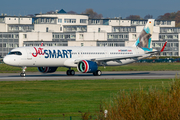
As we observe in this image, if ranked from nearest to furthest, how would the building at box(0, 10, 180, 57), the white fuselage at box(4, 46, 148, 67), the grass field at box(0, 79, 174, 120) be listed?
1. the grass field at box(0, 79, 174, 120)
2. the white fuselage at box(4, 46, 148, 67)
3. the building at box(0, 10, 180, 57)

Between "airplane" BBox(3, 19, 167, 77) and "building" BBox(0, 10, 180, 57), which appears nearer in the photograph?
"airplane" BBox(3, 19, 167, 77)

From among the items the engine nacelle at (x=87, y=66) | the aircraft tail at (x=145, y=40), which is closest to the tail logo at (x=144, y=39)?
the aircraft tail at (x=145, y=40)

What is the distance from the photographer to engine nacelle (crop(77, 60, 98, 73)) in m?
50.6

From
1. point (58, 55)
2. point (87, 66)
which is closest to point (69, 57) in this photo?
point (58, 55)

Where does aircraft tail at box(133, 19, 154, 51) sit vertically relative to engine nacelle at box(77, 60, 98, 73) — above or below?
above

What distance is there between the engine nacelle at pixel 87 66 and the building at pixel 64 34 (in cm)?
8563

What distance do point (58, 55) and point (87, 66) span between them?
15.5 ft

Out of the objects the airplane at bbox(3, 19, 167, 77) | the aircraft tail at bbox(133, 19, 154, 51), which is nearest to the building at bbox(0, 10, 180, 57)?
the aircraft tail at bbox(133, 19, 154, 51)

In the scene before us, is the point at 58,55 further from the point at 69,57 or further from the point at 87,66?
the point at 87,66

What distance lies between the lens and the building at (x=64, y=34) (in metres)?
143

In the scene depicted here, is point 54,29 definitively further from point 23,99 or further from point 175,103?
point 175,103

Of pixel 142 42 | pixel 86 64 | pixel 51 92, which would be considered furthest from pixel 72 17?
pixel 51 92

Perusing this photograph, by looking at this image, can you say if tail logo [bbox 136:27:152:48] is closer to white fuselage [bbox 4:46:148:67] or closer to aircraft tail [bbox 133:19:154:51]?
aircraft tail [bbox 133:19:154:51]

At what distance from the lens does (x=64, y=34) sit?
497 feet
